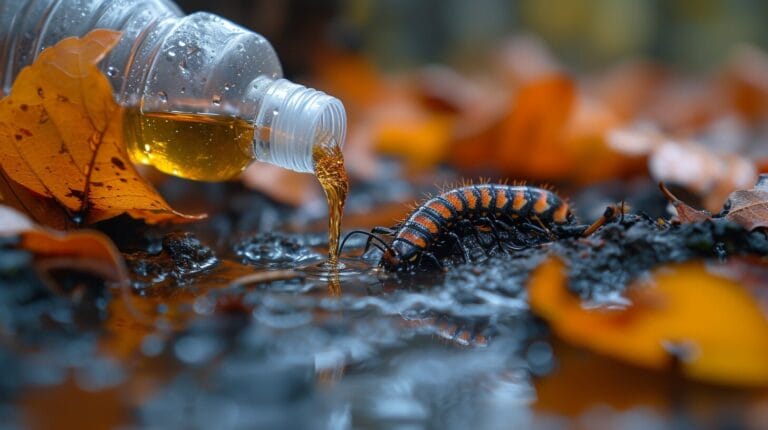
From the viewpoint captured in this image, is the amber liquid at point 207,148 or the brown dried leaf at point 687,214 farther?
the amber liquid at point 207,148

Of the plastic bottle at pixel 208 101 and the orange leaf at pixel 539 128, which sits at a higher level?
the orange leaf at pixel 539 128

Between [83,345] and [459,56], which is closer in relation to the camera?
[83,345]

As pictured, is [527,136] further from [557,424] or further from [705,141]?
[557,424]

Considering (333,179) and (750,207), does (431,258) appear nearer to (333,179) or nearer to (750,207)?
(333,179)

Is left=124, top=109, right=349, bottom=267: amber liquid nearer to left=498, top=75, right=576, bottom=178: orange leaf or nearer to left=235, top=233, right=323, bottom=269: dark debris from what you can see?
left=235, top=233, right=323, bottom=269: dark debris

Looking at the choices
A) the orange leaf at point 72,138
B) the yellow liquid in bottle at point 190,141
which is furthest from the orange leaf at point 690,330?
the yellow liquid in bottle at point 190,141

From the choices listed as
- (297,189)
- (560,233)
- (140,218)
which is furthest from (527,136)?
(140,218)

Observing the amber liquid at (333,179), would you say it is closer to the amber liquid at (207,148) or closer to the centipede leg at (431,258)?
the amber liquid at (207,148)

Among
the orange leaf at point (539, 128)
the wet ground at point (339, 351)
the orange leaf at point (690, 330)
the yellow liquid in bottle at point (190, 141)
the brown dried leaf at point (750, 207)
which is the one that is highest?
the orange leaf at point (539, 128)
